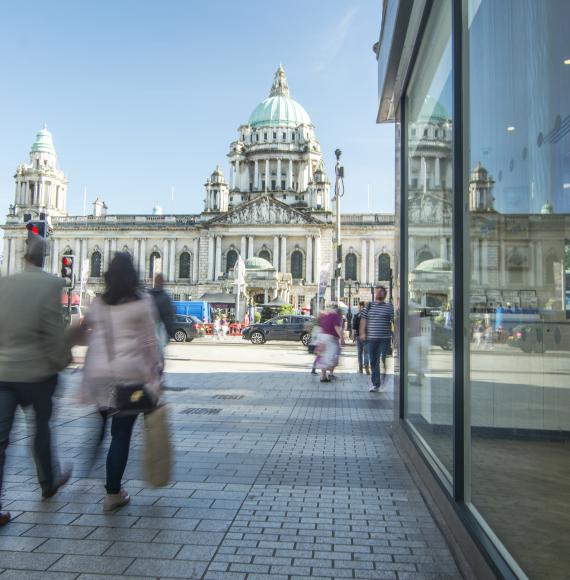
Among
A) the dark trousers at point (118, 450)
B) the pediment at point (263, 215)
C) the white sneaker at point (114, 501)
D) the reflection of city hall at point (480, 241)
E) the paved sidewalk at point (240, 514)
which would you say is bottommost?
the paved sidewalk at point (240, 514)

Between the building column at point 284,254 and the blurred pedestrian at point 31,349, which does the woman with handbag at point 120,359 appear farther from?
the building column at point 284,254

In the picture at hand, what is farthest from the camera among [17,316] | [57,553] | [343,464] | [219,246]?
[219,246]

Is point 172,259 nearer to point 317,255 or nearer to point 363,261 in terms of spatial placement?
point 317,255

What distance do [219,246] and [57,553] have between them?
227ft

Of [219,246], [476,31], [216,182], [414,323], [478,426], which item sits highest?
[216,182]

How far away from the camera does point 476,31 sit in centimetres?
372

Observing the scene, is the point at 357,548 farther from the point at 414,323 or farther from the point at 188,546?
the point at 414,323

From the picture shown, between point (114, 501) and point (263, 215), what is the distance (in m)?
68.7

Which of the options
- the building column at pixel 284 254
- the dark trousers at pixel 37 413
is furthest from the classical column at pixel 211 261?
the dark trousers at pixel 37 413

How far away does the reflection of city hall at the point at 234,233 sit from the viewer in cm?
7106

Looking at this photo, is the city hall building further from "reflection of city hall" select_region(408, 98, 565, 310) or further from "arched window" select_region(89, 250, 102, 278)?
"arched window" select_region(89, 250, 102, 278)

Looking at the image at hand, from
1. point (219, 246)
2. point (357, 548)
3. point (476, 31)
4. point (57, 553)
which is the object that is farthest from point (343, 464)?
point (219, 246)

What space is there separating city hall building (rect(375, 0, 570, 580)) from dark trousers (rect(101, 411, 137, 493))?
2.25m

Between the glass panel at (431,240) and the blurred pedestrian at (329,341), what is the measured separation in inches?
230
